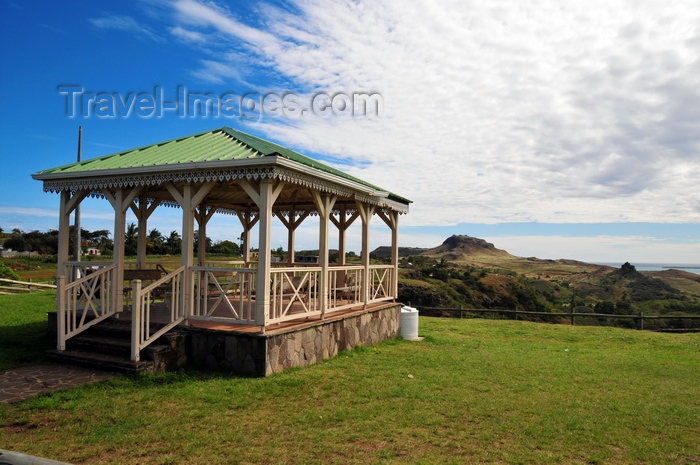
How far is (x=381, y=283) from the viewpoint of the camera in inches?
457

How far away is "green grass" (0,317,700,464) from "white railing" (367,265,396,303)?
2.69 metres

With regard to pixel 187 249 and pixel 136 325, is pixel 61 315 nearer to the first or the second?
pixel 136 325

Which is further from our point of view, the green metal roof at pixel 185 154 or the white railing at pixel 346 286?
the white railing at pixel 346 286

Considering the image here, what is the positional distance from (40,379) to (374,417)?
4.54 meters

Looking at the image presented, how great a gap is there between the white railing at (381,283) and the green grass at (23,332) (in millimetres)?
6492

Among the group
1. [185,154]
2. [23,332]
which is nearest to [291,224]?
[185,154]

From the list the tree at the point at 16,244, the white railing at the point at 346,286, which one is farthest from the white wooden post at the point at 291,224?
the tree at the point at 16,244

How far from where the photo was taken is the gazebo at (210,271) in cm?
723

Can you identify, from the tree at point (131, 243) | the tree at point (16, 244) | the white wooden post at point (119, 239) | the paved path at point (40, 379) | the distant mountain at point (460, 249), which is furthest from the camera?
the distant mountain at point (460, 249)

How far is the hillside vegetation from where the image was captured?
30547 millimetres

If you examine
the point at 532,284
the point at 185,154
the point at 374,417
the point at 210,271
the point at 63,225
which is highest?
the point at 185,154

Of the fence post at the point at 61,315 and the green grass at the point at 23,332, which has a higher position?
the fence post at the point at 61,315

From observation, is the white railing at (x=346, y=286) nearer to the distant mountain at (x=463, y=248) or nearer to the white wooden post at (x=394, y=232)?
the white wooden post at (x=394, y=232)

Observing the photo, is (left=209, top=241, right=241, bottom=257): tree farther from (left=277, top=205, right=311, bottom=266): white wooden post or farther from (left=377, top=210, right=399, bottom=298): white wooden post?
(left=377, top=210, right=399, bottom=298): white wooden post
